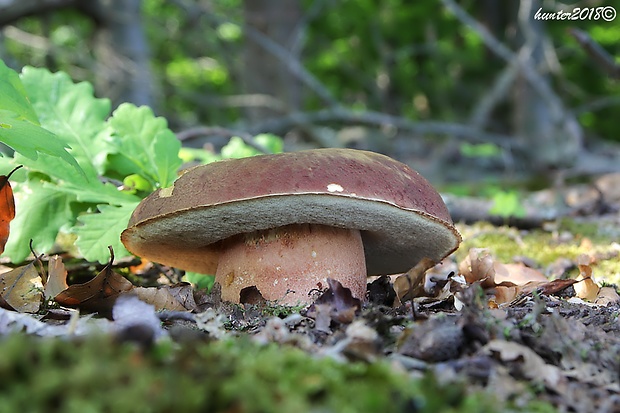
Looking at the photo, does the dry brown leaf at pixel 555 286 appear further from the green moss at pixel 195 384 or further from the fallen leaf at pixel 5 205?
the fallen leaf at pixel 5 205

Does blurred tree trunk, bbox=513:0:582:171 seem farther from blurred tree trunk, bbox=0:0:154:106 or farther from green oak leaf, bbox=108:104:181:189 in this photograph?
green oak leaf, bbox=108:104:181:189

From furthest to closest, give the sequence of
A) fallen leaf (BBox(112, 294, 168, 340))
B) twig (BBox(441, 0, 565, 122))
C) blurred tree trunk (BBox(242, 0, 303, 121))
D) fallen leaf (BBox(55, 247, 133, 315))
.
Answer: blurred tree trunk (BBox(242, 0, 303, 121)), twig (BBox(441, 0, 565, 122)), fallen leaf (BBox(55, 247, 133, 315)), fallen leaf (BBox(112, 294, 168, 340))

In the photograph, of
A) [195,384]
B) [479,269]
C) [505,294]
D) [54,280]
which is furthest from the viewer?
[479,269]

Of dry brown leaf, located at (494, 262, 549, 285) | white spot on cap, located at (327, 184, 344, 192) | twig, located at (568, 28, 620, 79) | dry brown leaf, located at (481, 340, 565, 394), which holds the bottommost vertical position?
dry brown leaf, located at (494, 262, 549, 285)

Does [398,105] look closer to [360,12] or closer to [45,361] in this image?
[360,12]

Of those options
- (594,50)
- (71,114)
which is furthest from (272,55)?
(71,114)

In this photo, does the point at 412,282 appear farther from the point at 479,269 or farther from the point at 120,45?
the point at 120,45

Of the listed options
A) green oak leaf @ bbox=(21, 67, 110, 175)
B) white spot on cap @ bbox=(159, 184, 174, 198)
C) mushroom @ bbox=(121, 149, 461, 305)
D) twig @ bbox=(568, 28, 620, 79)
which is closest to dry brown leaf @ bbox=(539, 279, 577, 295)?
mushroom @ bbox=(121, 149, 461, 305)

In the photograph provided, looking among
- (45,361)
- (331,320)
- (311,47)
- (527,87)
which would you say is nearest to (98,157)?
(331,320)
